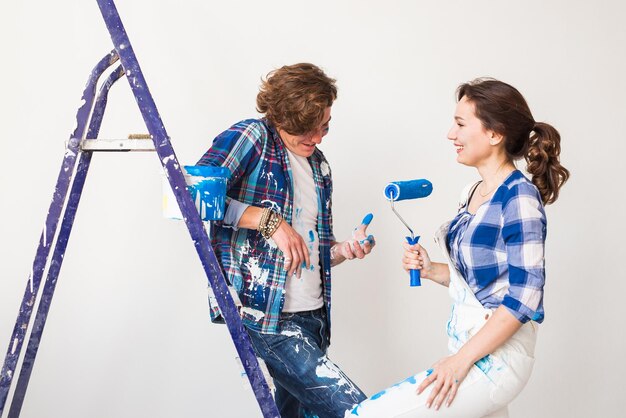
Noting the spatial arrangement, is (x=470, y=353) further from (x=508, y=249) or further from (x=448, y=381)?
(x=508, y=249)

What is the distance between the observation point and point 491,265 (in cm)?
175

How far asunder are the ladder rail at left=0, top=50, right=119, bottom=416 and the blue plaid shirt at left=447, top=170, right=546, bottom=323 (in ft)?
3.32

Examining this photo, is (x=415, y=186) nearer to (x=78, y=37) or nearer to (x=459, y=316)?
(x=459, y=316)

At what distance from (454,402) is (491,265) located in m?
0.34

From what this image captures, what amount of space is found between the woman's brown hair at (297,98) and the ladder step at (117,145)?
427 millimetres

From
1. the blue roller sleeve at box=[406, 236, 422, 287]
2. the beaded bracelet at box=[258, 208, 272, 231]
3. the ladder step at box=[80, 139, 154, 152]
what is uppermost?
the ladder step at box=[80, 139, 154, 152]

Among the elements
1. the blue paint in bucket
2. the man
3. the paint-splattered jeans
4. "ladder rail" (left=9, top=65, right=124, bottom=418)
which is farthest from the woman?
"ladder rail" (left=9, top=65, right=124, bottom=418)

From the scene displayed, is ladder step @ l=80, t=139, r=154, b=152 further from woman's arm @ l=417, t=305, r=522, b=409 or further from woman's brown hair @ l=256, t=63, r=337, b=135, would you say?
woman's arm @ l=417, t=305, r=522, b=409

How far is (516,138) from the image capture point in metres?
1.85

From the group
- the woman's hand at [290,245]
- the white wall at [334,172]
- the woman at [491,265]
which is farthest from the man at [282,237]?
the white wall at [334,172]

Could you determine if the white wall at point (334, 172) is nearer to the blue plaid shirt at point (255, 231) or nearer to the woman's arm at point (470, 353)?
the blue plaid shirt at point (255, 231)

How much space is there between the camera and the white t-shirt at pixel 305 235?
2043 millimetres

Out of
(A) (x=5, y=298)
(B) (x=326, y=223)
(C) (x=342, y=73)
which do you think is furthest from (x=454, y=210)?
(A) (x=5, y=298)

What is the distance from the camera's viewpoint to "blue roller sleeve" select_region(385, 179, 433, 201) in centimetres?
194
